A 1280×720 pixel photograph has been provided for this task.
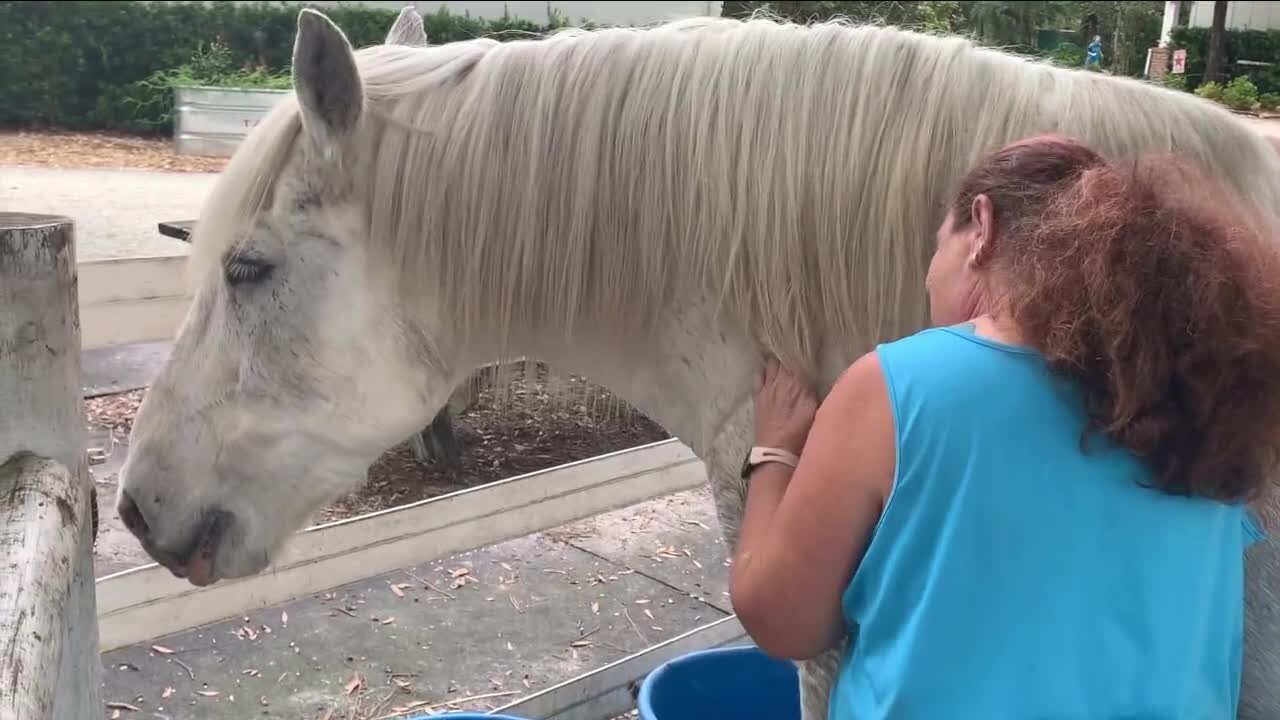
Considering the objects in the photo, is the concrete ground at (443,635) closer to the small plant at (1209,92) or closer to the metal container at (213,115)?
the small plant at (1209,92)

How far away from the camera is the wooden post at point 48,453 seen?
3.16 feet

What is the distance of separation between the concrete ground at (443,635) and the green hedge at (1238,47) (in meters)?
7.73

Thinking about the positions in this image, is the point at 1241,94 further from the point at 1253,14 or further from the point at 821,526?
the point at 1253,14

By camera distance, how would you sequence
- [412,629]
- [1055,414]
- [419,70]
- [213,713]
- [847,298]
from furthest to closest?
1. [412,629]
2. [213,713]
3. [419,70]
4. [847,298]
5. [1055,414]

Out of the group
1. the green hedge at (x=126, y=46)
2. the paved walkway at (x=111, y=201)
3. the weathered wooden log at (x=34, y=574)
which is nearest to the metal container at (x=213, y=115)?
the paved walkway at (x=111, y=201)

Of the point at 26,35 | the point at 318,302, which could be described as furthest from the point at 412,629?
the point at 26,35

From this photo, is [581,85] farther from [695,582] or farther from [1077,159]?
[695,582]

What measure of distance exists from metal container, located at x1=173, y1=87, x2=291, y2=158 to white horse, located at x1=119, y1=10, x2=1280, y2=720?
3.55 meters

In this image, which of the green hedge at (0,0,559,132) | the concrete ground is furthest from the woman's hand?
the green hedge at (0,0,559,132)

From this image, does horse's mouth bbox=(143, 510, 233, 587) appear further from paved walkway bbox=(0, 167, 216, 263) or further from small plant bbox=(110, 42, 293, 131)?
small plant bbox=(110, 42, 293, 131)

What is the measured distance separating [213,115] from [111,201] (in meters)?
0.87

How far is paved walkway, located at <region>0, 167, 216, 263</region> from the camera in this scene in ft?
16.0

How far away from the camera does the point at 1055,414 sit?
3.04 ft

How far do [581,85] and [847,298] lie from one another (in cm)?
46
